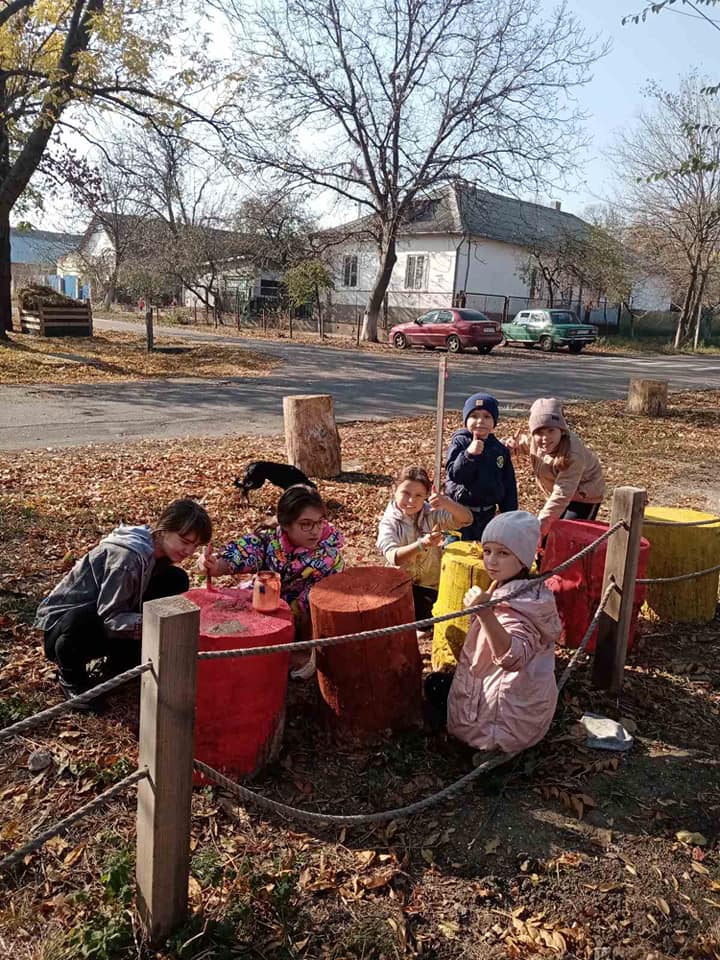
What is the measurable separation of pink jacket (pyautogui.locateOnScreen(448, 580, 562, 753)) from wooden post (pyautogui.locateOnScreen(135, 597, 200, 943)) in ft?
4.78

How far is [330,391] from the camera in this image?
15.7 meters

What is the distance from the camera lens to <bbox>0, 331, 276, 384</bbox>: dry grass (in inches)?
639

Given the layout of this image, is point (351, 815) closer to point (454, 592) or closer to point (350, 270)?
point (454, 592)

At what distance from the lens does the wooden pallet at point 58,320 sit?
880 inches

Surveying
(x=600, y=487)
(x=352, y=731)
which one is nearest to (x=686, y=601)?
(x=600, y=487)

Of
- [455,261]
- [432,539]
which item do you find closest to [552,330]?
[455,261]

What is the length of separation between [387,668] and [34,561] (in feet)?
10.0

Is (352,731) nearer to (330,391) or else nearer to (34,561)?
(34,561)

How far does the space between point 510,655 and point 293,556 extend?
1.34 meters

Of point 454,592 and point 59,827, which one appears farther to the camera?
point 454,592

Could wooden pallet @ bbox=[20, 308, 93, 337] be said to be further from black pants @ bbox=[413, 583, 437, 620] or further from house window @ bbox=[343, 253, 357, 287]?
house window @ bbox=[343, 253, 357, 287]

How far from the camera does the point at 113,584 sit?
339cm

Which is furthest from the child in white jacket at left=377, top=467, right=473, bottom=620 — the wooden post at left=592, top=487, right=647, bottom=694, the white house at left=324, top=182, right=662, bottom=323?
the white house at left=324, top=182, right=662, bottom=323

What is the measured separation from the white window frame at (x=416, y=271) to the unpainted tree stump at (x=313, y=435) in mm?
33525
